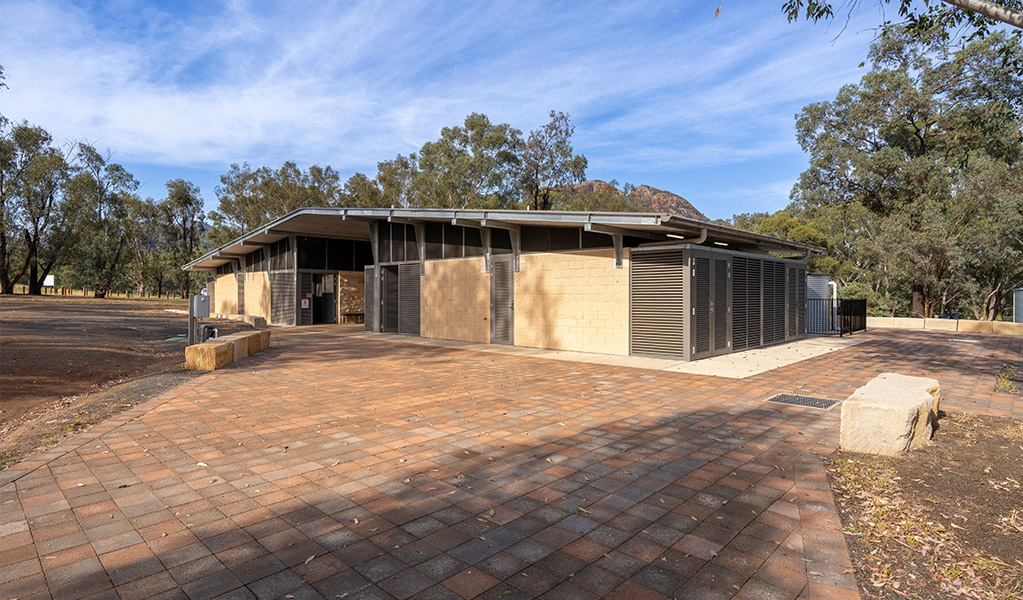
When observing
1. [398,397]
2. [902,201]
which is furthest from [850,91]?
[398,397]

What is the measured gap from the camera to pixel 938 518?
320 centimetres

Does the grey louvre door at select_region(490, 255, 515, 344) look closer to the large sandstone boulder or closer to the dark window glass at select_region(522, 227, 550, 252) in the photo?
the dark window glass at select_region(522, 227, 550, 252)

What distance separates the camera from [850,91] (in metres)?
27.2

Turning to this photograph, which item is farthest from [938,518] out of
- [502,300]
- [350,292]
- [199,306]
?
[350,292]

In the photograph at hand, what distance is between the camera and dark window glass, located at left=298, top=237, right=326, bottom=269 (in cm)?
2252

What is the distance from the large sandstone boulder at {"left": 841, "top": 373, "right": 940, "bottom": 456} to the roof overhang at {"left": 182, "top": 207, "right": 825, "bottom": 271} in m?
5.44

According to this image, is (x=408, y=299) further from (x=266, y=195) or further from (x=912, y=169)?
(x=266, y=195)

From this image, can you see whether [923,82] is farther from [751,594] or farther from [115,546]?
[115,546]

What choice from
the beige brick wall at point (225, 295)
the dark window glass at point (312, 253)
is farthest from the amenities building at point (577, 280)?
the beige brick wall at point (225, 295)

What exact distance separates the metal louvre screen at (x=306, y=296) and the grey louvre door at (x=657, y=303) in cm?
1649

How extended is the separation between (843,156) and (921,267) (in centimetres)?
669

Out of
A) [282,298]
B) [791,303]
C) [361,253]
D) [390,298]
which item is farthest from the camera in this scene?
[361,253]

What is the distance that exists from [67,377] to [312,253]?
15089 millimetres

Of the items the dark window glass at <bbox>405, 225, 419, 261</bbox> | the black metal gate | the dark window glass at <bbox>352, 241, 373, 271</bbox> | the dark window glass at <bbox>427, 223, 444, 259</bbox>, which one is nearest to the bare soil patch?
the dark window glass at <bbox>427, 223, 444, 259</bbox>
